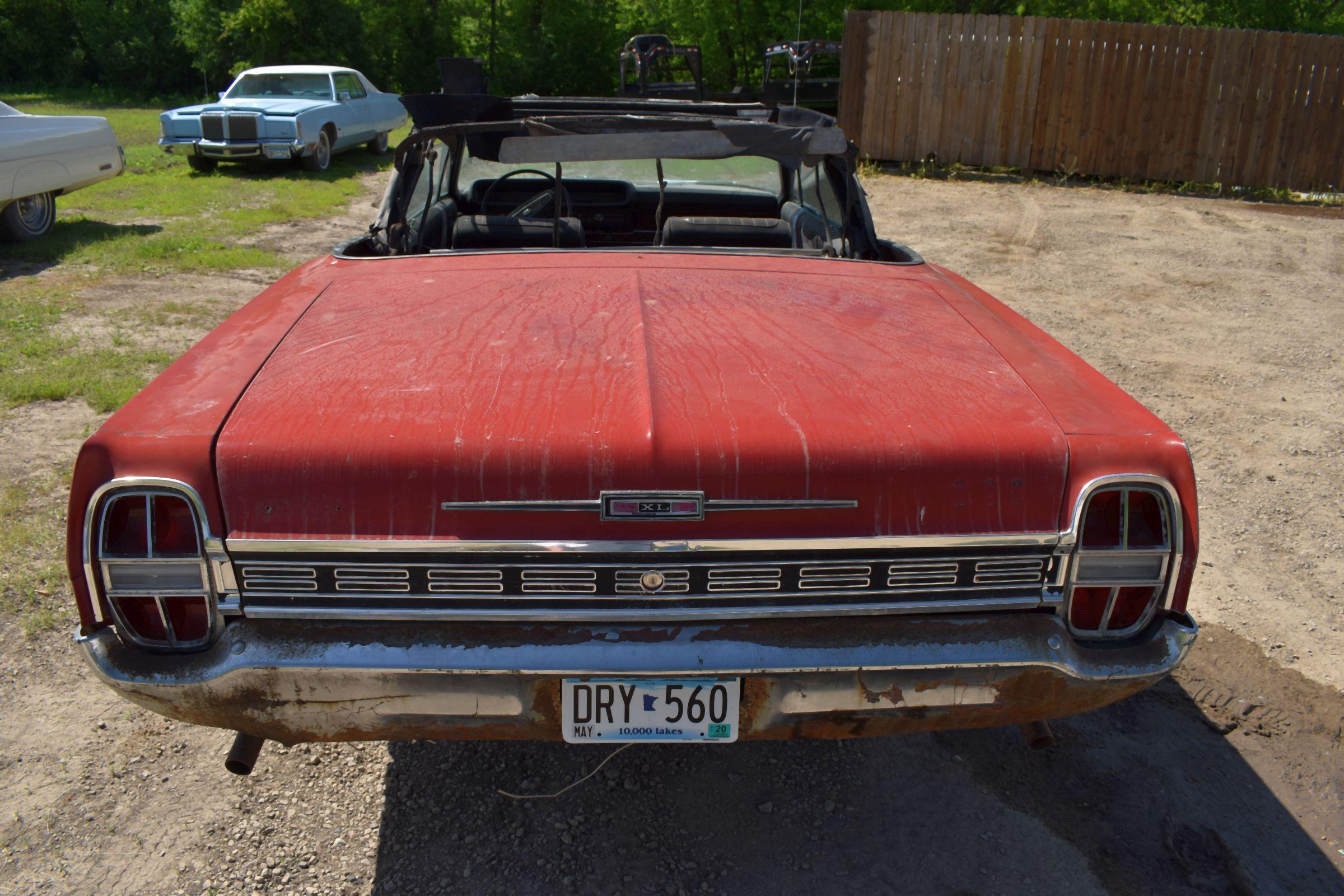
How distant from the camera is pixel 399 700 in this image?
203 cm

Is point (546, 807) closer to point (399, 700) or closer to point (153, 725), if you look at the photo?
point (399, 700)

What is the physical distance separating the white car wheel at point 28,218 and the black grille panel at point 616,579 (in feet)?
28.0

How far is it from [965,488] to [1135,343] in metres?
5.60

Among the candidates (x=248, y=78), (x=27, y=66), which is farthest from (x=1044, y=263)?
(x=27, y=66)

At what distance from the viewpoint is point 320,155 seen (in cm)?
1413

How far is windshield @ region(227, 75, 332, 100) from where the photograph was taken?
1457cm

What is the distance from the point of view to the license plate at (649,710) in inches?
80.5

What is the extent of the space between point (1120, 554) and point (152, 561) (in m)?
2.03

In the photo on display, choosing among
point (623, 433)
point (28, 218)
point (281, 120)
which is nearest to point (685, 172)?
point (623, 433)

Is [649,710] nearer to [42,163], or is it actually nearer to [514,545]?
[514,545]

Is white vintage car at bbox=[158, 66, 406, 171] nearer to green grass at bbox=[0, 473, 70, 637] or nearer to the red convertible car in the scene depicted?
green grass at bbox=[0, 473, 70, 637]

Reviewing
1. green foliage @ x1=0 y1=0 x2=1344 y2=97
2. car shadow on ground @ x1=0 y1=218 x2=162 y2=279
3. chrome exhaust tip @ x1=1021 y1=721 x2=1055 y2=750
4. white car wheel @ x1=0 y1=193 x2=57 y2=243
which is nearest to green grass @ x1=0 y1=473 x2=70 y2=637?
chrome exhaust tip @ x1=1021 y1=721 x2=1055 y2=750

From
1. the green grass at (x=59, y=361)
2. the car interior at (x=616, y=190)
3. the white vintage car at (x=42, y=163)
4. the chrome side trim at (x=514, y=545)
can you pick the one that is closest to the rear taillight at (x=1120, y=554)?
the chrome side trim at (x=514, y=545)

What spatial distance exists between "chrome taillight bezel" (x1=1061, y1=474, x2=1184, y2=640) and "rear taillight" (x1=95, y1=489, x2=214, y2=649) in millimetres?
1812
